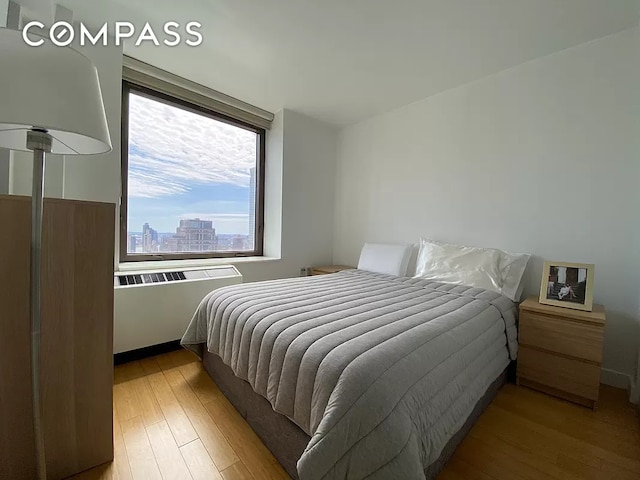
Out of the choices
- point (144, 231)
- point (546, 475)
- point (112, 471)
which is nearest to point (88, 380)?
point (112, 471)

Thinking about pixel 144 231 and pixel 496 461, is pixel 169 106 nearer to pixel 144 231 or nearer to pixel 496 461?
pixel 144 231

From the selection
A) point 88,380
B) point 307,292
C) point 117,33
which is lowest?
point 88,380

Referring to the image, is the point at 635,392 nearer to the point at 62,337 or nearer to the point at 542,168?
the point at 542,168

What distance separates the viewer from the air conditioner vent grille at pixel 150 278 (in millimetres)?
2030

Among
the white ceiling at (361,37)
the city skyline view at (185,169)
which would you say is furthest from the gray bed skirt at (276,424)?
the white ceiling at (361,37)

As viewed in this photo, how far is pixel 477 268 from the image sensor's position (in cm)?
211

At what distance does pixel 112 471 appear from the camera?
110 cm

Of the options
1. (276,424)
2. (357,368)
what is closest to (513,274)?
(357,368)

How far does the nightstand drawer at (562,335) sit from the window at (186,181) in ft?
9.13

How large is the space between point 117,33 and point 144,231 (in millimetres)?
1566

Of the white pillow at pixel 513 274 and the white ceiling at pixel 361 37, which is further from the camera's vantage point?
the white pillow at pixel 513 274

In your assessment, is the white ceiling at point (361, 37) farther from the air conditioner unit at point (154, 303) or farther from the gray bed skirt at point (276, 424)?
the gray bed skirt at point (276, 424)

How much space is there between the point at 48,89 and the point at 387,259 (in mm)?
2598

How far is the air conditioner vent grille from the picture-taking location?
203 centimetres
